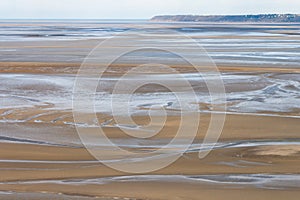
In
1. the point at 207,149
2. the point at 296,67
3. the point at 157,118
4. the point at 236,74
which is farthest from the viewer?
the point at 296,67

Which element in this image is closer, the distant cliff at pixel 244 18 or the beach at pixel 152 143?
the beach at pixel 152 143

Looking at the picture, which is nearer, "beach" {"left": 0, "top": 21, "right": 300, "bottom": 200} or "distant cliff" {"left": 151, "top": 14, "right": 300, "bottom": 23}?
"beach" {"left": 0, "top": 21, "right": 300, "bottom": 200}

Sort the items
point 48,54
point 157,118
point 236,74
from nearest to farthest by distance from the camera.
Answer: point 157,118, point 236,74, point 48,54

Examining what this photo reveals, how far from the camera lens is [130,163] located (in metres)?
8.72

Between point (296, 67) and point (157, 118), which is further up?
point (296, 67)

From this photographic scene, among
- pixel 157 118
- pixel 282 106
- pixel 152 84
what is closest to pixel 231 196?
pixel 157 118

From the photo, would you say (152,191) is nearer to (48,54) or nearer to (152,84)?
(152,84)

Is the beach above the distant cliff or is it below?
below

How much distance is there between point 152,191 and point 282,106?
720cm

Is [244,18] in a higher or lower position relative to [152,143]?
higher

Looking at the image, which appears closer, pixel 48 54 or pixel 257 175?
pixel 257 175

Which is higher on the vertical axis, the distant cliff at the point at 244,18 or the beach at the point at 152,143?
the distant cliff at the point at 244,18

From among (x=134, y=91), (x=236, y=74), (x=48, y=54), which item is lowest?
(x=134, y=91)

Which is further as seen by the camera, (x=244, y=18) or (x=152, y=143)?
(x=244, y=18)
